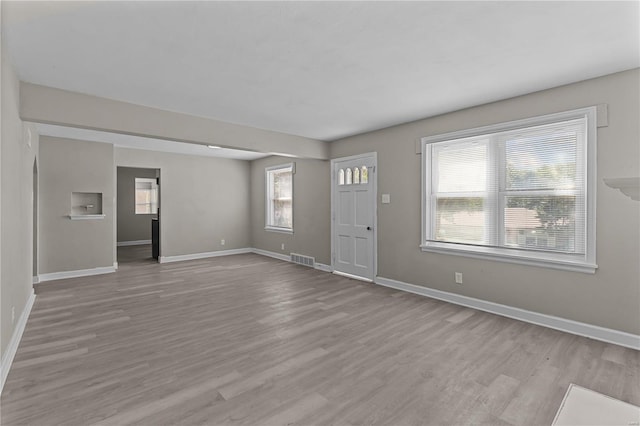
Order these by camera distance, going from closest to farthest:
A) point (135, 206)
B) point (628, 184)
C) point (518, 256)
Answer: point (628, 184), point (518, 256), point (135, 206)

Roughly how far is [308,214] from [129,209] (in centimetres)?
713

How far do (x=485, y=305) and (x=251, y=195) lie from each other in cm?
645

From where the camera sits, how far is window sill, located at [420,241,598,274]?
3.19 meters

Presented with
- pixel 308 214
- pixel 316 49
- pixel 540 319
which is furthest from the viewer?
pixel 308 214

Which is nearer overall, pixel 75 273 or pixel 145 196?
pixel 75 273

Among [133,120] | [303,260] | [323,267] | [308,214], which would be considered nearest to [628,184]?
[133,120]

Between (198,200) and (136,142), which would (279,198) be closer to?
(198,200)

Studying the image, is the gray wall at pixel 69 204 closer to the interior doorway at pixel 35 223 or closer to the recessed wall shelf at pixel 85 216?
the recessed wall shelf at pixel 85 216

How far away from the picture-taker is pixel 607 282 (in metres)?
3.03

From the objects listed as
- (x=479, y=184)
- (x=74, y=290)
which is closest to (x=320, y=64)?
(x=479, y=184)

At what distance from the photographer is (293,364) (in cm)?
260

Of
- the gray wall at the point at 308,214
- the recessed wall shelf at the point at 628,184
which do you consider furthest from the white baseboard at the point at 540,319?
the recessed wall shelf at the point at 628,184

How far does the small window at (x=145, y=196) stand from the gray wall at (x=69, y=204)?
4872mm

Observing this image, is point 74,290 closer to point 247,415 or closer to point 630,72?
point 247,415
